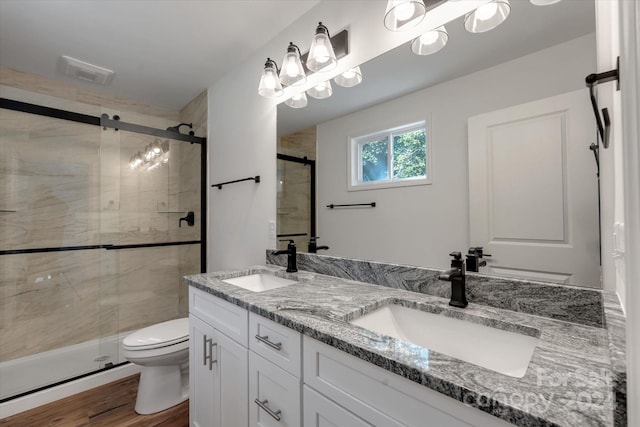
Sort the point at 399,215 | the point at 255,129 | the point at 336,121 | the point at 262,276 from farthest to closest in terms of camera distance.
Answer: the point at 255,129, the point at 262,276, the point at 336,121, the point at 399,215

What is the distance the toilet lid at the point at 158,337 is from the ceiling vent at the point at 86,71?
2041mm

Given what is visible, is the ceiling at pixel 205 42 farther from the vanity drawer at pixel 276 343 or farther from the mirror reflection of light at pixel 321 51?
the vanity drawer at pixel 276 343

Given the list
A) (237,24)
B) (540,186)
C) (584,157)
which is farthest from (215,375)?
(237,24)

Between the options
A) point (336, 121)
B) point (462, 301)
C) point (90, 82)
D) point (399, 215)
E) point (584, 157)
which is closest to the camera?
point (584, 157)

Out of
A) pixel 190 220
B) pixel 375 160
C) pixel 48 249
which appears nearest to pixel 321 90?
pixel 375 160

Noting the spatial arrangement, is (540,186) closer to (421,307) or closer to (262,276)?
(421,307)

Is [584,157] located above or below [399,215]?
above

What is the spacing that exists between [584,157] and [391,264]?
29.4 inches

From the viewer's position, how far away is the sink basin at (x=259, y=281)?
5.39 feet

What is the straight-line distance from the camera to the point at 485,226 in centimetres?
104

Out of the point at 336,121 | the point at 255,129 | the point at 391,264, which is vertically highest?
the point at 255,129

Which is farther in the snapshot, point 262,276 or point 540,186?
point 262,276

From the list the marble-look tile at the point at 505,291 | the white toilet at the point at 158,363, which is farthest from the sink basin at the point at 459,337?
the white toilet at the point at 158,363

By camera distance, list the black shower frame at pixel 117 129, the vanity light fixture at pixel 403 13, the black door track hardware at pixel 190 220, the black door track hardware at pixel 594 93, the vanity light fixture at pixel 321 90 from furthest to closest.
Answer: the black door track hardware at pixel 190 220 → the black shower frame at pixel 117 129 → the vanity light fixture at pixel 321 90 → the vanity light fixture at pixel 403 13 → the black door track hardware at pixel 594 93
